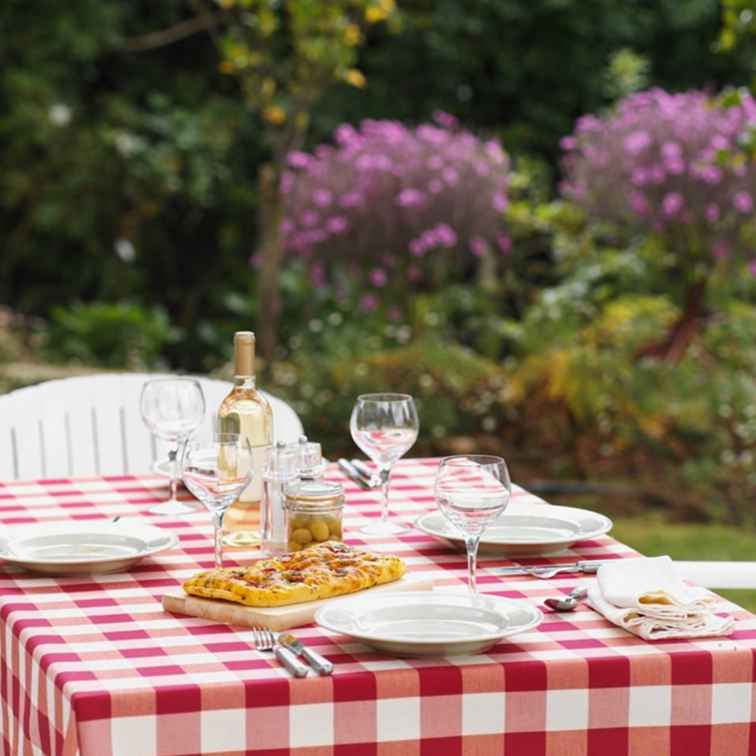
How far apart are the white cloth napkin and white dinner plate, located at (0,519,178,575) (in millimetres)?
662

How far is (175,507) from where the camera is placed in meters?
2.71

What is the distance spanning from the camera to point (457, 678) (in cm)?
183

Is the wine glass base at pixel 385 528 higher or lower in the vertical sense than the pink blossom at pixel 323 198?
lower

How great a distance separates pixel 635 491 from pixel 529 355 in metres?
0.75

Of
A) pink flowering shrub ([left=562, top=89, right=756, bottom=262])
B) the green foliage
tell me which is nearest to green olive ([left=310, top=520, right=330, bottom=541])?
pink flowering shrub ([left=562, top=89, right=756, bottom=262])

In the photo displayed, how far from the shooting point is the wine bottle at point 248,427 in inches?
98.7

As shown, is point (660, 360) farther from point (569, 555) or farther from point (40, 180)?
point (569, 555)

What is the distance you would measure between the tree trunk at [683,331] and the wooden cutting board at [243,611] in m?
4.45

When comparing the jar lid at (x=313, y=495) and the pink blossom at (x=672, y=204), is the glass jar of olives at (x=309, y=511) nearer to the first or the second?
the jar lid at (x=313, y=495)

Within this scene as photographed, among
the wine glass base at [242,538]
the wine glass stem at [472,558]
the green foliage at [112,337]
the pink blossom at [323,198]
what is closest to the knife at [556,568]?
the wine glass stem at [472,558]

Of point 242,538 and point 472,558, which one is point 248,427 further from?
point 472,558

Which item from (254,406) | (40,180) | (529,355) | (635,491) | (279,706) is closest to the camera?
(279,706)

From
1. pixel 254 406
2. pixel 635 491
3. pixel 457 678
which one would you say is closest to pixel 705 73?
pixel 635 491

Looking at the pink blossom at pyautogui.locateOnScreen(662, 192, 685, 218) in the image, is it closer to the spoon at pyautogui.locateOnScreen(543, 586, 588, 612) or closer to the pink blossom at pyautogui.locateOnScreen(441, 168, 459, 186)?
the pink blossom at pyautogui.locateOnScreen(441, 168, 459, 186)
